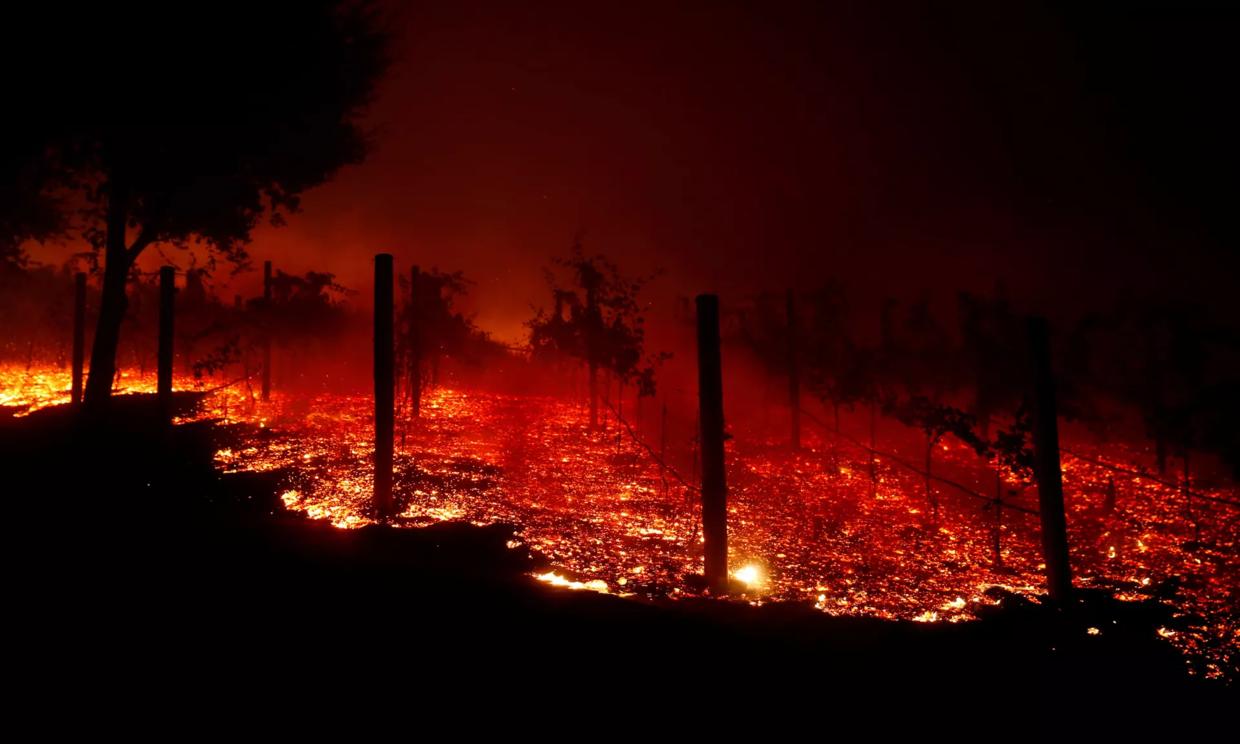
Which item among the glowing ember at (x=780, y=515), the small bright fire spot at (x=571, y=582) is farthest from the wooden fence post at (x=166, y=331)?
the small bright fire spot at (x=571, y=582)

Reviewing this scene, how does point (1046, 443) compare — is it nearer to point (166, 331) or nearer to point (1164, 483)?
point (1164, 483)

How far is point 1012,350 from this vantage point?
Result: 19.5 meters

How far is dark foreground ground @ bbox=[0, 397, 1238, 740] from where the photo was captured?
3709 millimetres

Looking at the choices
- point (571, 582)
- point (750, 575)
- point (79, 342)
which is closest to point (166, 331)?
point (79, 342)

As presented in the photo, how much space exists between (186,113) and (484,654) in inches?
566

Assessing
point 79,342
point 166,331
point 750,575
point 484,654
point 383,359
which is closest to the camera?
point 484,654

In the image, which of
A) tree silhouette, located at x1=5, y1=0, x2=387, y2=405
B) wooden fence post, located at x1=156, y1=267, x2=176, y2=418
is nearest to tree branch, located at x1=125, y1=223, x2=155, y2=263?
tree silhouette, located at x1=5, y1=0, x2=387, y2=405

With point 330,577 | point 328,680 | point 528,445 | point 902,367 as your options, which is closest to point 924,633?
point 328,680

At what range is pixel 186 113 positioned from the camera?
13055mm

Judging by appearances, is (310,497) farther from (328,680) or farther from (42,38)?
(42,38)

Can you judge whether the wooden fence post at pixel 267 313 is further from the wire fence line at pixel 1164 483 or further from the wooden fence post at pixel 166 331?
the wire fence line at pixel 1164 483

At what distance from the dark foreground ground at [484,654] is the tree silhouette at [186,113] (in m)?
9.16

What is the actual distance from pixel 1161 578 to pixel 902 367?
15140 millimetres

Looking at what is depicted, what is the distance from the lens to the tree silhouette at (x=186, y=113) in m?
11.2
